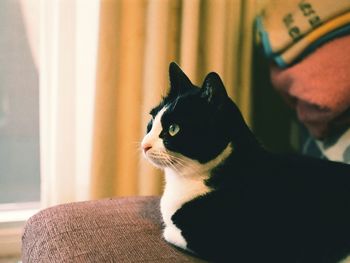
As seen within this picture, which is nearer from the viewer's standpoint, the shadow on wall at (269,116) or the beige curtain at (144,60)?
the beige curtain at (144,60)

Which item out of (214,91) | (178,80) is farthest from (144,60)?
(214,91)

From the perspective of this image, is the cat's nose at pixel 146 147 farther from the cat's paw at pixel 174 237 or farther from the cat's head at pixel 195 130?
the cat's paw at pixel 174 237

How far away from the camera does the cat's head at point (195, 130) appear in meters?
0.74

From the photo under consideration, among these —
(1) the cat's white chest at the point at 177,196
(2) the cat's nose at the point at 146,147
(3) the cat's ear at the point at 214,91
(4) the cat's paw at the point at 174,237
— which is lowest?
(4) the cat's paw at the point at 174,237

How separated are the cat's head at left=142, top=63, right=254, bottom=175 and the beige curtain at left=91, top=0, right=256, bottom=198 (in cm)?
40

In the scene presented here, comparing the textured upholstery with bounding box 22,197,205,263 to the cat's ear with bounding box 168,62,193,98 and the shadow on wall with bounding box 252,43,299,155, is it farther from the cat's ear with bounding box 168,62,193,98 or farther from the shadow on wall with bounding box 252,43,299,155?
the shadow on wall with bounding box 252,43,299,155

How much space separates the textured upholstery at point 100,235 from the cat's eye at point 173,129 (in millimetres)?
208

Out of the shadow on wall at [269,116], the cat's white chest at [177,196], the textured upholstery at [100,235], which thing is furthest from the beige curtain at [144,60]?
the cat's white chest at [177,196]

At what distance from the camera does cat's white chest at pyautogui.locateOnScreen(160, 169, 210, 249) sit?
30.2 inches

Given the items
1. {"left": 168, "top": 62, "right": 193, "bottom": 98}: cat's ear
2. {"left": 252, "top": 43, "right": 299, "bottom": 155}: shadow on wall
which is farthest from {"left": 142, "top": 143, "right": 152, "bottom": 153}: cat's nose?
{"left": 252, "top": 43, "right": 299, "bottom": 155}: shadow on wall

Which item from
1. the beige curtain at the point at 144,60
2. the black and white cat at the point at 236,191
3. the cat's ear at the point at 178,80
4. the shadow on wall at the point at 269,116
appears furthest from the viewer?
the shadow on wall at the point at 269,116

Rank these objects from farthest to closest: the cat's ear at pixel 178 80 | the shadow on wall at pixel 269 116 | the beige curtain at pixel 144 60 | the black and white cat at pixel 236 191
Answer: the shadow on wall at pixel 269 116
the beige curtain at pixel 144 60
the cat's ear at pixel 178 80
the black and white cat at pixel 236 191

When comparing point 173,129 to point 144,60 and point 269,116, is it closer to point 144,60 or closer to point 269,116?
point 144,60

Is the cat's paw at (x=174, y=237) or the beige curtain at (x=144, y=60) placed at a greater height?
the beige curtain at (x=144, y=60)
